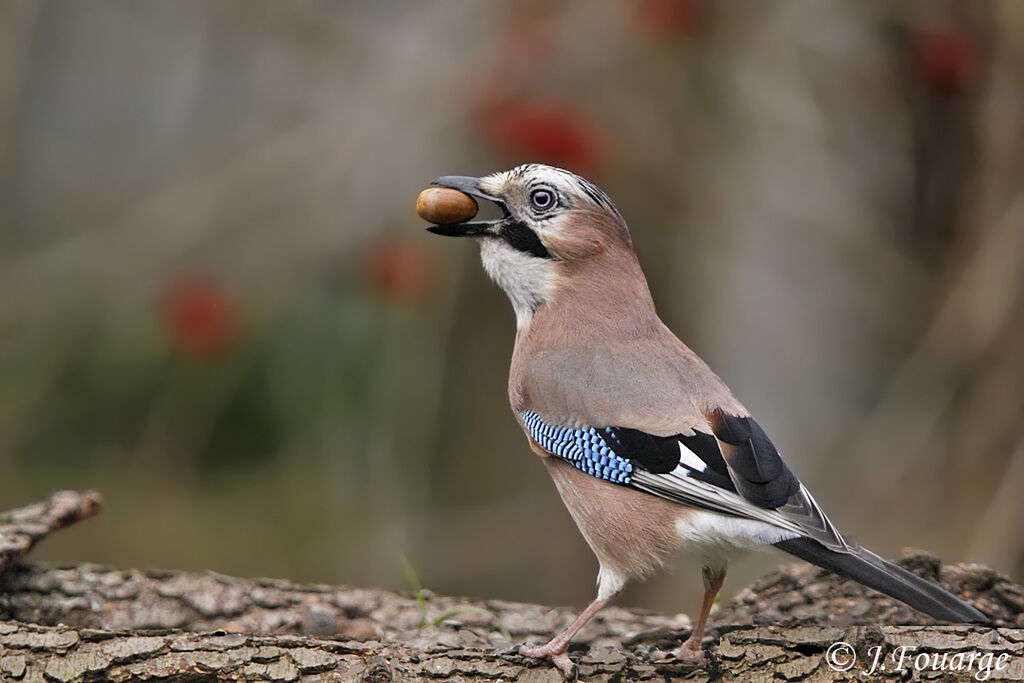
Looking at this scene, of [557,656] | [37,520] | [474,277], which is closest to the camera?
[557,656]

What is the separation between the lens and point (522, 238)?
4.92 m

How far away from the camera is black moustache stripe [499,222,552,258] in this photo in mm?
4918

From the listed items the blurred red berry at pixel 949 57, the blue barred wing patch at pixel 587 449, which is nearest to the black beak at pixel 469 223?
the blue barred wing patch at pixel 587 449

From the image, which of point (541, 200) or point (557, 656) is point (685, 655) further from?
point (541, 200)

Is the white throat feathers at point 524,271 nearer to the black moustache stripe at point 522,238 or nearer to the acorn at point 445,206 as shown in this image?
the black moustache stripe at point 522,238

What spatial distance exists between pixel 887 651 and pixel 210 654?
6.36 ft

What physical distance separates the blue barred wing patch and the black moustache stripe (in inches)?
29.3

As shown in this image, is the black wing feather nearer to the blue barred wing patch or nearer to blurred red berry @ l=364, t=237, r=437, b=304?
the blue barred wing patch

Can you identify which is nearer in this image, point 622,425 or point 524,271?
point 622,425

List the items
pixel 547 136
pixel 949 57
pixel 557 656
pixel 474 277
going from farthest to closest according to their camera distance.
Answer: pixel 474 277 < pixel 949 57 < pixel 547 136 < pixel 557 656

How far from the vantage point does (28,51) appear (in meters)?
8.20

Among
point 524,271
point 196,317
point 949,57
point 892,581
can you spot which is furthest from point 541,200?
point 949,57

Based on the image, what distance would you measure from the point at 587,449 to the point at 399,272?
291cm

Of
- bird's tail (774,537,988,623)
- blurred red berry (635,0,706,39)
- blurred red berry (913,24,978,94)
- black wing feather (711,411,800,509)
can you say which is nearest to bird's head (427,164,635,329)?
black wing feather (711,411,800,509)
